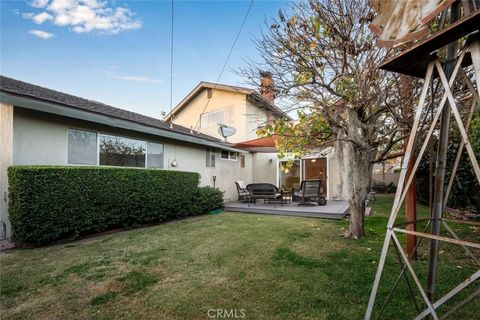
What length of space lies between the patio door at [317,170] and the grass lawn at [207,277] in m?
8.85

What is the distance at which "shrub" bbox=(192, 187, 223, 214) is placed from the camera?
1088 cm

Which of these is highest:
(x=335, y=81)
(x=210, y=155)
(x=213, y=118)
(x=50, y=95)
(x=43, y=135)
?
(x=213, y=118)

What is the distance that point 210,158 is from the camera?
13.8 m

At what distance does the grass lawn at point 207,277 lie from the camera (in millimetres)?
3205

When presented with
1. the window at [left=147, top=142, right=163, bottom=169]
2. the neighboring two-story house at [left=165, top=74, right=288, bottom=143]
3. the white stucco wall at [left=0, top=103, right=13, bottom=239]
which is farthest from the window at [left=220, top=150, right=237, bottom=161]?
the white stucco wall at [left=0, top=103, right=13, bottom=239]

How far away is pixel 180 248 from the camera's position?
231 inches

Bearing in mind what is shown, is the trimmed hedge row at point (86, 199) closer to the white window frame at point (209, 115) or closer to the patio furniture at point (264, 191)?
the patio furniture at point (264, 191)

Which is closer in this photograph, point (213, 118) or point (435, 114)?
point (435, 114)

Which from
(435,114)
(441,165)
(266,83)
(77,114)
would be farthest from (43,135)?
(441,165)

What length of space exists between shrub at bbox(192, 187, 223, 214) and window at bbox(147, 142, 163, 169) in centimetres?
210

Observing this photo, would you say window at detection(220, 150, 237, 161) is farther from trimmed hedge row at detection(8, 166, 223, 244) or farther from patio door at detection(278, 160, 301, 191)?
trimmed hedge row at detection(8, 166, 223, 244)

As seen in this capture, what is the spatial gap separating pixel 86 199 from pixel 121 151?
254 cm

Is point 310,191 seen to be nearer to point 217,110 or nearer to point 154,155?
point 154,155

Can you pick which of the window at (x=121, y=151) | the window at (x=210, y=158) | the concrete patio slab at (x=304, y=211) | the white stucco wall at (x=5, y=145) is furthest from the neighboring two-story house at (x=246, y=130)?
the white stucco wall at (x=5, y=145)
